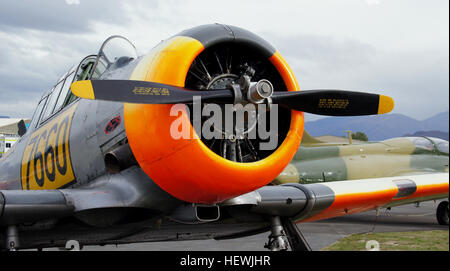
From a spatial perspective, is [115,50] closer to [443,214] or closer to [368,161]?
[443,214]

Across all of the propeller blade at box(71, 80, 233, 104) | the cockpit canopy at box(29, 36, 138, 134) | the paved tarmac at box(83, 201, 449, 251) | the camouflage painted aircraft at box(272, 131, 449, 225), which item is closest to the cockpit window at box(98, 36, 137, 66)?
the cockpit canopy at box(29, 36, 138, 134)

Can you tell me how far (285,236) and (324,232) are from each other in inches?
204

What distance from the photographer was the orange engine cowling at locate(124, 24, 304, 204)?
2945 mm

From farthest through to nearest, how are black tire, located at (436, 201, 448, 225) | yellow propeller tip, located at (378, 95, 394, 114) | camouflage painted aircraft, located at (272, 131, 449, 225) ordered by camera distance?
camouflage painted aircraft, located at (272, 131, 449, 225) < black tire, located at (436, 201, 448, 225) < yellow propeller tip, located at (378, 95, 394, 114)

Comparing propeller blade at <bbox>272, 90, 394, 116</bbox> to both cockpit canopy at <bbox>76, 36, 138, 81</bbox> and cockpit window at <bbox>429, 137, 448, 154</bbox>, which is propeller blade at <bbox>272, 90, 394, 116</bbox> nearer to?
cockpit canopy at <bbox>76, 36, 138, 81</bbox>

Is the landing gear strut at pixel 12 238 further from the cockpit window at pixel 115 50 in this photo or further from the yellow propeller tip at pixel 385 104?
the yellow propeller tip at pixel 385 104

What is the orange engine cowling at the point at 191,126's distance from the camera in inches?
116

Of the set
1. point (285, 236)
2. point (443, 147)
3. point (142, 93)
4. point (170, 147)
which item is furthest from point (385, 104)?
point (443, 147)

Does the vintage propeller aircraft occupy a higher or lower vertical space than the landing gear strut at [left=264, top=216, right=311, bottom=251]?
higher

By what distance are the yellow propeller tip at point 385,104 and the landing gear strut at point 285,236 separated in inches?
60.1

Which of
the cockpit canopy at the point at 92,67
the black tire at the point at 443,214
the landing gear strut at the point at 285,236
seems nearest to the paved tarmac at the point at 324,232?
the black tire at the point at 443,214

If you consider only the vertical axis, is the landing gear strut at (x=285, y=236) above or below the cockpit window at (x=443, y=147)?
below

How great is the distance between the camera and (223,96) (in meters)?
2.88
